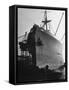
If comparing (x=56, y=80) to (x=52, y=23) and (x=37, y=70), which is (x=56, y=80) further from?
(x=52, y=23)

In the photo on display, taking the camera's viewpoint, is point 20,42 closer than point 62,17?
Yes

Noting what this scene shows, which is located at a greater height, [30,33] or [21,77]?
[30,33]

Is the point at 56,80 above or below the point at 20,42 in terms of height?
below

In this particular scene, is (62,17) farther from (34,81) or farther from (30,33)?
(34,81)

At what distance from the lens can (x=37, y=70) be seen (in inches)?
246

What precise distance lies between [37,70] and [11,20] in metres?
1.08

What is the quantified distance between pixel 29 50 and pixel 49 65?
1.70 ft

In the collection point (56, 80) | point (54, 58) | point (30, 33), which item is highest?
point (30, 33)

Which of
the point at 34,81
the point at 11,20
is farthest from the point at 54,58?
the point at 11,20

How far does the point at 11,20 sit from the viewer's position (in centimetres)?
623

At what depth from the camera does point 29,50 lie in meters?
6.21

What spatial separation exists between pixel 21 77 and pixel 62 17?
146 centimetres

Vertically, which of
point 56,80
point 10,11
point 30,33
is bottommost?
point 56,80

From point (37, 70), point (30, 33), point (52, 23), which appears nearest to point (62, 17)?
point (52, 23)
